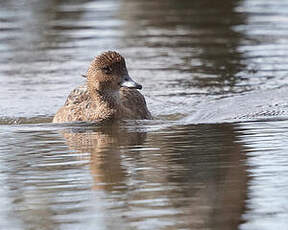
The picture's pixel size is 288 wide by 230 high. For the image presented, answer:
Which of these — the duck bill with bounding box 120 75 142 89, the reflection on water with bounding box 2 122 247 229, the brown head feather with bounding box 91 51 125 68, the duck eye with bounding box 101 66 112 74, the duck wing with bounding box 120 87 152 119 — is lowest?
the duck wing with bounding box 120 87 152 119

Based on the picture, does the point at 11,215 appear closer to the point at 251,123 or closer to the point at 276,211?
the point at 276,211

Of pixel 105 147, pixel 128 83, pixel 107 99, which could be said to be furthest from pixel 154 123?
pixel 105 147

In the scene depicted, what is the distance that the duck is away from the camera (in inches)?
472

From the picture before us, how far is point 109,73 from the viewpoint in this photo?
12031mm

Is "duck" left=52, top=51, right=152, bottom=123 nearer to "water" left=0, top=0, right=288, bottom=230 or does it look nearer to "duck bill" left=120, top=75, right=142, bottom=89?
"duck bill" left=120, top=75, right=142, bottom=89

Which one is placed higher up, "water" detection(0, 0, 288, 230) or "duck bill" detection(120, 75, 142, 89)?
"duck bill" detection(120, 75, 142, 89)

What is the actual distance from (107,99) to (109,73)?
0.30 metres

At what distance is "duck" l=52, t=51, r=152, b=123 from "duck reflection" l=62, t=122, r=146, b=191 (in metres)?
0.20

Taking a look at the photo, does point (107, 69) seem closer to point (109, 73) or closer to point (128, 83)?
point (109, 73)

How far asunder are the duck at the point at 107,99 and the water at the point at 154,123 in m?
0.25

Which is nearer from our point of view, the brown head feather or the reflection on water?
the reflection on water

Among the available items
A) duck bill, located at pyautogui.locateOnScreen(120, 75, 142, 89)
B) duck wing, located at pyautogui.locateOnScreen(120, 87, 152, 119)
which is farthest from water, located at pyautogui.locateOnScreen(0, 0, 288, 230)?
duck bill, located at pyautogui.locateOnScreen(120, 75, 142, 89)

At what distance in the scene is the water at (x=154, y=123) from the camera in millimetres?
7389

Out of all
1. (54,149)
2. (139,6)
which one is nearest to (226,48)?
(139,6)
